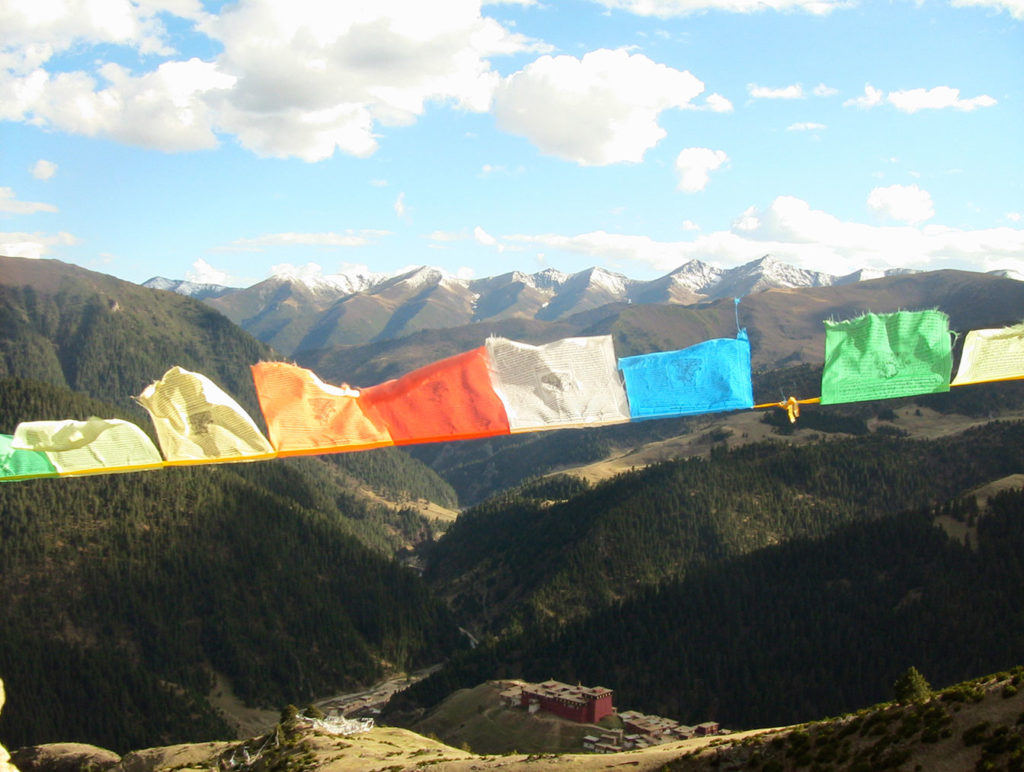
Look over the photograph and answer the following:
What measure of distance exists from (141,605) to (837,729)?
395 ft

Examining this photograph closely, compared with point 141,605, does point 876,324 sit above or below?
above

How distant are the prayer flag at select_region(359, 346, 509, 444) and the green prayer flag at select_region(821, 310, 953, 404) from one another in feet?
24.6

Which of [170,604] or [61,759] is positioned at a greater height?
[61,759]

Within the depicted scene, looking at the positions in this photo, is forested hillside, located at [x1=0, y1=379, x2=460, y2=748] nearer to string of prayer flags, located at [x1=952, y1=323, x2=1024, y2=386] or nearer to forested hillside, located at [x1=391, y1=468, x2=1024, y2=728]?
forested hillside, located at [x1=391, y1=468, x2=1024, y2=728]

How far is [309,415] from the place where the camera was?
21297 mm

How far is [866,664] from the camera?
99438mm

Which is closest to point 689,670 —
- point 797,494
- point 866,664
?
point 866,664

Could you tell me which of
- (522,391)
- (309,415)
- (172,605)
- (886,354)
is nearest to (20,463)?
(309,415)

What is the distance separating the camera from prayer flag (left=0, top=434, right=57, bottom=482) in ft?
→ 72.0

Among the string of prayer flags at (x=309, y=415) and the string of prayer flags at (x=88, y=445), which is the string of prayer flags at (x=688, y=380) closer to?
the string of prayer flags at (x=309, y=415)

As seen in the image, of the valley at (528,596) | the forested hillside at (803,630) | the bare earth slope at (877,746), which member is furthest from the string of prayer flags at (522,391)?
the forested hillside at (803,630)

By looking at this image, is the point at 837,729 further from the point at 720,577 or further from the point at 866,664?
the point at 720,577

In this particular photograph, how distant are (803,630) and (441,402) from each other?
97506mm

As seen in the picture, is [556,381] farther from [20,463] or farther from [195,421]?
[20,463]
